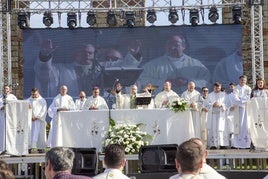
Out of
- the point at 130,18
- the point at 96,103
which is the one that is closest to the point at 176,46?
the point at 130,18

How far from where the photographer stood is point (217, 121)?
593 inches

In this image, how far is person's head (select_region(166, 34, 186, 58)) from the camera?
67.7 ft

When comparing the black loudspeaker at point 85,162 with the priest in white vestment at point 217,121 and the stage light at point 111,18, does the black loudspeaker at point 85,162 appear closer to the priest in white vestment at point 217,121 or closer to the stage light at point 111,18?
the priest in white vestment at point 217,121

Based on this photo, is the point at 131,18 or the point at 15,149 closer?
the point at 15,149

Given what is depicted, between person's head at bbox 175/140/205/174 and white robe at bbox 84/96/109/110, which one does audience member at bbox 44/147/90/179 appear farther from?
white robe at bbox 84/96/109/110

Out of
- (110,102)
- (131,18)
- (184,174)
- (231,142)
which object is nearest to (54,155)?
(184,174)

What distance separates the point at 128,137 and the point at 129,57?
A: 29.4 feet

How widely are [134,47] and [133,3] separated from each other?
1.84 metres

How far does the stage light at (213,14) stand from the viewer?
1958cm

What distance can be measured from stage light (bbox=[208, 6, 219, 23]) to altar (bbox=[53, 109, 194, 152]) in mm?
7672

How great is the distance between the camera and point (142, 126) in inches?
491

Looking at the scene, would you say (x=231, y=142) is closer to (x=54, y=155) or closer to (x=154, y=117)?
(x=154, y=117)

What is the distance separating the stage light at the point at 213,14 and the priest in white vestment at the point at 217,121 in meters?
5.05

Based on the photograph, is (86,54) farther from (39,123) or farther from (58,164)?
(58,164)
